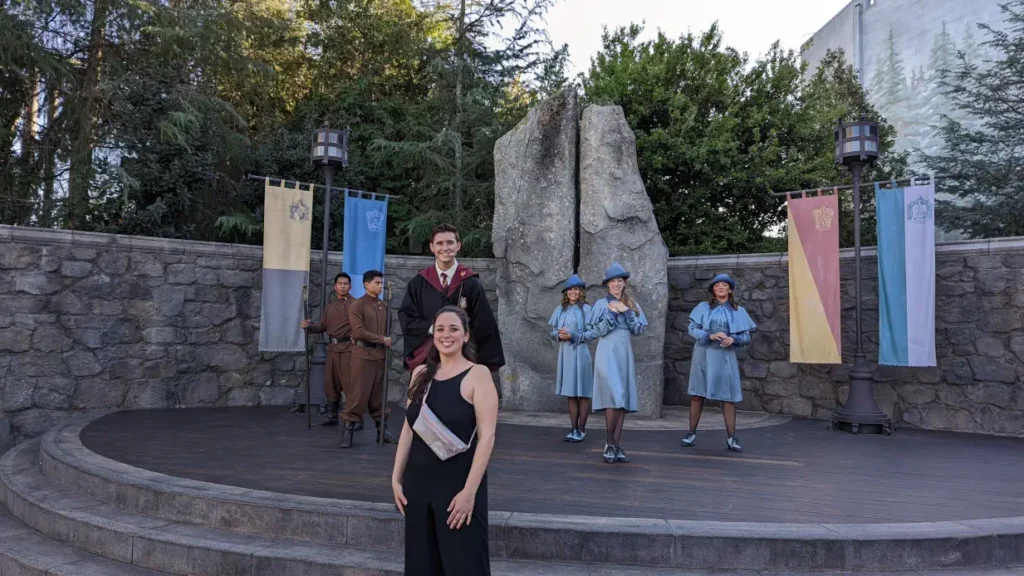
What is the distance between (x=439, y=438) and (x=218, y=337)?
25.3 feet

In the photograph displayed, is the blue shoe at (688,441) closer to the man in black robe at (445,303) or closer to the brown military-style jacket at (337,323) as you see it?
the man in black robe at (445,303)

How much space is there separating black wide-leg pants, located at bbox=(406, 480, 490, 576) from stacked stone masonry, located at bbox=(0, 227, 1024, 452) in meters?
7.14

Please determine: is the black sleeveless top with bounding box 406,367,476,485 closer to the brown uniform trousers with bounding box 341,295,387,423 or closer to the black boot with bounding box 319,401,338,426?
the brown uniform trousers with bounding box 341,295,387,423

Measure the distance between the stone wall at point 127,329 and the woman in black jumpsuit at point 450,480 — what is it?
6.97 metres

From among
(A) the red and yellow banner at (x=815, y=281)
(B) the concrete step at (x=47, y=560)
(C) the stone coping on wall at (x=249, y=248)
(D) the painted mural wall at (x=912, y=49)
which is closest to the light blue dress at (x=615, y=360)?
(B) the concrete step at (x=47, y=560)

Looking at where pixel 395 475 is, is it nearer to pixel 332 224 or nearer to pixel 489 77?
pixel 332 224

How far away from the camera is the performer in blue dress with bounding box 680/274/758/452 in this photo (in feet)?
20.9

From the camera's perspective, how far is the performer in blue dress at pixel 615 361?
5.77 meters

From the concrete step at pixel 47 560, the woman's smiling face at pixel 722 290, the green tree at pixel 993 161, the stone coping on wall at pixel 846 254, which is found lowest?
the concrete step at pixel 47 560

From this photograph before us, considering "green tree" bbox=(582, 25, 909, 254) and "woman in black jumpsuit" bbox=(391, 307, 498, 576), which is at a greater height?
"green tree" bbox=(582, 25, 909, 254)

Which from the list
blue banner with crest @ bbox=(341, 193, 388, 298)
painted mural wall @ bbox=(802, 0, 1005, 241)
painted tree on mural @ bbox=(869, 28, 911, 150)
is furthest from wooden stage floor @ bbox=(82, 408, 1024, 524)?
painted tree on mural @ bbox=(869, 28, 911, 150)

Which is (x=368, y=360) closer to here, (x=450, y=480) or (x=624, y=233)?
(x=450, y=480)

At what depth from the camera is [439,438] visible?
256 centimetres

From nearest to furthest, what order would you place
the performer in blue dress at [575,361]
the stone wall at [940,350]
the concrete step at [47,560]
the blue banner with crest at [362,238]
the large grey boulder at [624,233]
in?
the concrete step at [47,560] → the performer in blue dress at [575,361] → the stone wall at [940,350] → the large grey boulder at [624,233] → the blue banner with crest at [362,238]
